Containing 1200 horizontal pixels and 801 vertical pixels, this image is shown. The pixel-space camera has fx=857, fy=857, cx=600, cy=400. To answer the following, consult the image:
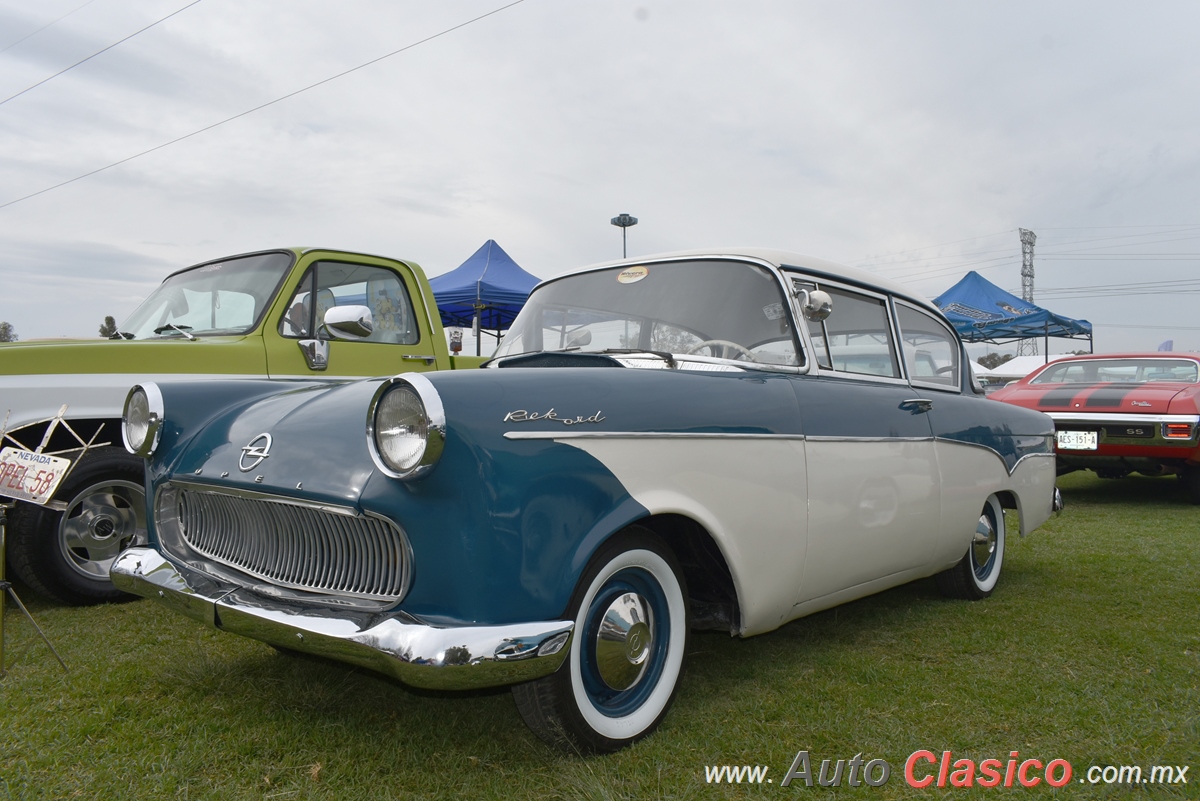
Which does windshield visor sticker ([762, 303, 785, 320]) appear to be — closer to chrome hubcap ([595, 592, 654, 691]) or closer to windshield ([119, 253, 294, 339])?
chrome hubcap ([595, 592, 654, 691])

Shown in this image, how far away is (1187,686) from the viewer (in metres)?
2.96

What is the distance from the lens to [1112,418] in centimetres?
735

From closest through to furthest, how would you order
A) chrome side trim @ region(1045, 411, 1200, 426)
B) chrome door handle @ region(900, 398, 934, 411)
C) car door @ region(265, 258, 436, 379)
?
A: chrome door handle @ region(900, 398, 934, 411) → car door @ region(265, 258, 436, 379) → chrome side trim @ region(1045, 411, 1200, 426)

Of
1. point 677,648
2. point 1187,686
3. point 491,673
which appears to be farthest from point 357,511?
point 1187,686

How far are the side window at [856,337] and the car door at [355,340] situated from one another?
2.38m

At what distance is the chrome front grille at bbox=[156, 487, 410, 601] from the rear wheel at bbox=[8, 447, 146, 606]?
1.47m

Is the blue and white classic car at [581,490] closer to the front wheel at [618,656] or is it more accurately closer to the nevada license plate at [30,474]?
the front wheel at [618,656]

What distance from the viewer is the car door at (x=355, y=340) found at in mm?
4430

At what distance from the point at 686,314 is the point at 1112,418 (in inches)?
232

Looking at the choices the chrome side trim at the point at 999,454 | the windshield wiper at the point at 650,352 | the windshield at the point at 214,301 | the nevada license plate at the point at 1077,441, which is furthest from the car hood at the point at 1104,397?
the windshield at the point at 214,301

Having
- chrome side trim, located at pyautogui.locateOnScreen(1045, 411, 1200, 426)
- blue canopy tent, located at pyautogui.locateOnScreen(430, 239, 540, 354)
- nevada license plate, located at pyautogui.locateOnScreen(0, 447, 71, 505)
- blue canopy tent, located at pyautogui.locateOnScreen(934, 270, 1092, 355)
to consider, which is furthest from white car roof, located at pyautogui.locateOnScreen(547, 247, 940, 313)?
blue canopy tent, located at pyautogui.locateOnScreen(934, 270, 1092, 355)

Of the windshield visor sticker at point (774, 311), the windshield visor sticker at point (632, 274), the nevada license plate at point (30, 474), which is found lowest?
the nevada license plate at point (30, 474)

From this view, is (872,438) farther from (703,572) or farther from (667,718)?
(667,718)

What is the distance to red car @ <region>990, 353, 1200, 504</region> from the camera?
718 centimetres
